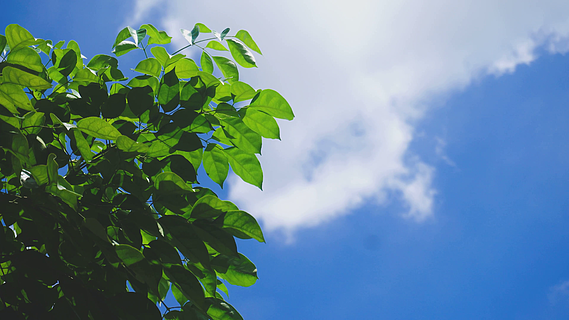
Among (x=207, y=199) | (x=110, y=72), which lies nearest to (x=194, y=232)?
(x=207, y=199)

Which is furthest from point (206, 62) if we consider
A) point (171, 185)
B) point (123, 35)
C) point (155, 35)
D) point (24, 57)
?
point (171, 185)

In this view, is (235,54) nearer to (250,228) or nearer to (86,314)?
(250,228)

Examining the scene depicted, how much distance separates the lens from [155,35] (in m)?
1.30

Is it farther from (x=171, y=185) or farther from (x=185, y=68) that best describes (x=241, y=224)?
(x=185, y=68)

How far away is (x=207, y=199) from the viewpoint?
0.85m

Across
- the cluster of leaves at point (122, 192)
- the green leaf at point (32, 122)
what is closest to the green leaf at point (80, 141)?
the cluster of leaves at point (122, 192)

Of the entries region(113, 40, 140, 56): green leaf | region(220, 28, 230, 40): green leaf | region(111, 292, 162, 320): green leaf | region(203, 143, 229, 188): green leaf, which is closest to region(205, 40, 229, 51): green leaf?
region(220, 28, 230, 40): green leaf

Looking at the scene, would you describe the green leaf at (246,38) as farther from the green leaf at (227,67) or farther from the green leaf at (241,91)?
the green leaf at (241,91)

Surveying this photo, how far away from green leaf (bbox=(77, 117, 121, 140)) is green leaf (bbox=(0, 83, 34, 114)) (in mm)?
149

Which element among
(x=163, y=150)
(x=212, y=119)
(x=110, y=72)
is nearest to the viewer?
(x=163, y=150)

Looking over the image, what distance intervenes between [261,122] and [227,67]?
338 millimetres

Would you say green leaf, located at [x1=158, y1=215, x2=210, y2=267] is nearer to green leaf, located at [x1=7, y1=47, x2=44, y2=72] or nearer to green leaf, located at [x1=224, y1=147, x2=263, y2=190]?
green leaf, located at [x1=224, y1=147, x2=263, y2=190]

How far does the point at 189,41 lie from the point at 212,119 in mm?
386

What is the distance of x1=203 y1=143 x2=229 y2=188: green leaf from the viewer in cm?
115
